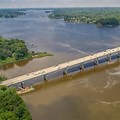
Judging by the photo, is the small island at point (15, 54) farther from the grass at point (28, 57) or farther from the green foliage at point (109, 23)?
the green foliage at point (109, 23)

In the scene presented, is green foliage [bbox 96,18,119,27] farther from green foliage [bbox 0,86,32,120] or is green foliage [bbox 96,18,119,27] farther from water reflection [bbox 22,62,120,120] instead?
green foliage [bbox 0,86,32,120]

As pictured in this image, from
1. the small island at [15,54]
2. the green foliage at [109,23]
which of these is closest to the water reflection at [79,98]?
the small island at [15,54]

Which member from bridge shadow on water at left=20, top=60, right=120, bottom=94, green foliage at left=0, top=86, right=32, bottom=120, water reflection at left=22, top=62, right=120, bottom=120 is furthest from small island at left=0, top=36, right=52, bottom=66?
green foliage at left=0, top=86, right=32, bottom=120

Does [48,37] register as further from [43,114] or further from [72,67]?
[43,114]

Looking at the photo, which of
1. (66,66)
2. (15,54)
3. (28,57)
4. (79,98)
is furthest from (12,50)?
(79,98)

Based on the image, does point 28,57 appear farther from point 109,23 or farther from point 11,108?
point 109,23

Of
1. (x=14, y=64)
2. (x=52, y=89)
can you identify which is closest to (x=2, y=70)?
(x=14, y=64)

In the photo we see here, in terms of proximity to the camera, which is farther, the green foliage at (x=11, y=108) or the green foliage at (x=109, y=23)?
the green foliage at (x=109, y=23)

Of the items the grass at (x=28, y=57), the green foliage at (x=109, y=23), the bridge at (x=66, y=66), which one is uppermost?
the green foliage at (x=109, y=23)

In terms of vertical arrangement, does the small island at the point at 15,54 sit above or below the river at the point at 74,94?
above
